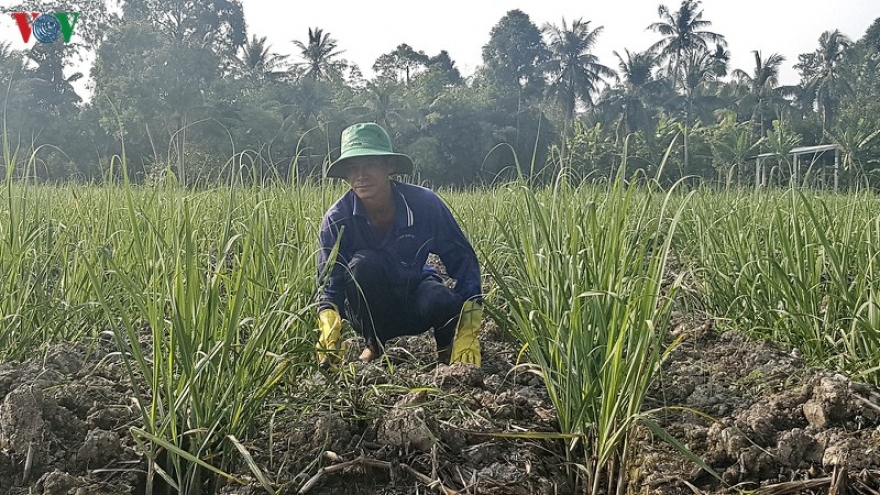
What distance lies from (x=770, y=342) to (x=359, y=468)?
4.75 feet

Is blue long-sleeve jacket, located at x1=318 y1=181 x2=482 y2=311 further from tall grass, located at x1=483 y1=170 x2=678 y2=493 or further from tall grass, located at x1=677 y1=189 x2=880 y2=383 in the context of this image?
tall grass, located at x1=677 y1=189 x2=880 y2=383

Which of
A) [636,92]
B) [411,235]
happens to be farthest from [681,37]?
[411,235]

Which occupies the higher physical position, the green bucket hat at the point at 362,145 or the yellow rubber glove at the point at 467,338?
the green bucket hat at the point at 362,145

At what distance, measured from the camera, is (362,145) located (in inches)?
89.5

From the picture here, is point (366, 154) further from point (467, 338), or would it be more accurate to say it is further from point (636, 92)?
point (636, 92)

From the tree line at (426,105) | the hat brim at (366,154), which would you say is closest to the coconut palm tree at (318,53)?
the tree line at (426,105)

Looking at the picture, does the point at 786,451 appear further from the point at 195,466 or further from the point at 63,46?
the point at 63,46

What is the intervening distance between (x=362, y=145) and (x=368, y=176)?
0.33 feet

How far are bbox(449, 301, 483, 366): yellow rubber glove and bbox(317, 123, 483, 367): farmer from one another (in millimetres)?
→ 97

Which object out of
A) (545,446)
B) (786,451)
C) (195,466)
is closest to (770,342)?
(786,451)

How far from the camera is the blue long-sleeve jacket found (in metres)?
2.33

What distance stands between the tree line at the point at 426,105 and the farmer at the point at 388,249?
259mm

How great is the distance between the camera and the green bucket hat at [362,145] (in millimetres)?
2246

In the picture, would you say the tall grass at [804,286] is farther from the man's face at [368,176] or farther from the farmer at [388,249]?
the man's face at [368,176]
